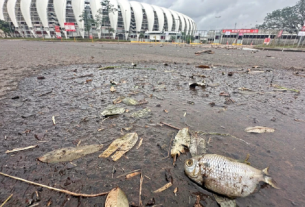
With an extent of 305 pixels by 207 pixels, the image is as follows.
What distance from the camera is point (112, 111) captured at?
1191 millimetres

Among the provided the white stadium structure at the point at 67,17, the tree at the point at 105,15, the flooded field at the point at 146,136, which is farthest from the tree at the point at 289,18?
the flooded field at the point at 146,136

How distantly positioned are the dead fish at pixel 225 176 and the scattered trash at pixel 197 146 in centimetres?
12

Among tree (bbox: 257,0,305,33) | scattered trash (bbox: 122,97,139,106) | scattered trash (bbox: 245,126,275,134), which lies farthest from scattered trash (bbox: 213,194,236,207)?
tree (bbox: 257,0,305,33)

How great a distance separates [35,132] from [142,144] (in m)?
0.64

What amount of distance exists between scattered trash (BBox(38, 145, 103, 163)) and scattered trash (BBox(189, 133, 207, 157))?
0.48 m

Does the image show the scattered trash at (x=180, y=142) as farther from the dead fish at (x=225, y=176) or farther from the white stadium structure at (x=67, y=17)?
the white stadium structure at (x=67, y=17)

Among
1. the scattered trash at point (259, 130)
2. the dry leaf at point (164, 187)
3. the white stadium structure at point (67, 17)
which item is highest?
the white stadium structure at point (67, 17)

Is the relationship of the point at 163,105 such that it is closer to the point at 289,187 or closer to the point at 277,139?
the point at 277,139

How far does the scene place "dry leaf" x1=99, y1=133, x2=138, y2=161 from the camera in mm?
761

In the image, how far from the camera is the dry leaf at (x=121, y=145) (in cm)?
76

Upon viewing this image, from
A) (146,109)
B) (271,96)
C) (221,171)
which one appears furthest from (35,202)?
(271,96)

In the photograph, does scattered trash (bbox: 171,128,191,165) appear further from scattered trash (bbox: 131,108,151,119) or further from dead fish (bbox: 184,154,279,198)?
scattered trash (bbox: 131,108,151,119)

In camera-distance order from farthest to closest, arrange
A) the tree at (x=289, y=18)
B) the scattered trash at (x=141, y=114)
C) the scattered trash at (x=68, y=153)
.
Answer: the tree at (x=289, y=18), the scattered trash at (x=141, y=114), the scattered trash at (x=68, y=153)

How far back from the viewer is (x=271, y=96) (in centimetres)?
159
